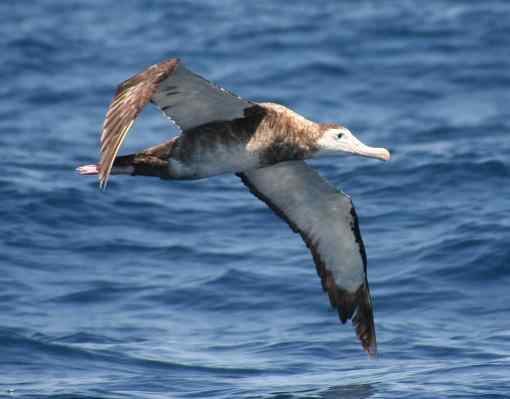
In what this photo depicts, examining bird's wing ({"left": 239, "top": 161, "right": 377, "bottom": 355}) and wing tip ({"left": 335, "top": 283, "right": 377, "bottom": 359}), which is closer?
bird's wing ({"left": 239, "top": 161, "right": 377, "bottom": 355})

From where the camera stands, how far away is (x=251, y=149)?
486 inches

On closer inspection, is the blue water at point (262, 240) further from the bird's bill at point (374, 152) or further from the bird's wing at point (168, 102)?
the bird's wing at point (168, 102)

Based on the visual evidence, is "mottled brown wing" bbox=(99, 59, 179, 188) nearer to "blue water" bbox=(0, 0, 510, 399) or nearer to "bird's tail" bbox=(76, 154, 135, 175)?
"bird's tail" bbox=(76, 154, 135, 175)

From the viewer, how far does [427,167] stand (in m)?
19.4

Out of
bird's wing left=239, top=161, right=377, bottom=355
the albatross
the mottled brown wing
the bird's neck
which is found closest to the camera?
the mottled brown wing

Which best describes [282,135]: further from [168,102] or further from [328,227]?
[328,227]

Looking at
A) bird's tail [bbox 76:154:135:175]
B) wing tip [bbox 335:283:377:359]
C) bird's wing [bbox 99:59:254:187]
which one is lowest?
wing tip [bbox 335:283:377:359]

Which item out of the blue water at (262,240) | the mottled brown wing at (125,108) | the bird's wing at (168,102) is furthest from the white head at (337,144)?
the blue water at (262,240)

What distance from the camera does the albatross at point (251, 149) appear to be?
1188 cm

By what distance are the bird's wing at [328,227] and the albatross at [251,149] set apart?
0.01 m

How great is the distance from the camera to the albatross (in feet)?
39.0

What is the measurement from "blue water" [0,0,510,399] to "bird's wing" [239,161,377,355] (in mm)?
479

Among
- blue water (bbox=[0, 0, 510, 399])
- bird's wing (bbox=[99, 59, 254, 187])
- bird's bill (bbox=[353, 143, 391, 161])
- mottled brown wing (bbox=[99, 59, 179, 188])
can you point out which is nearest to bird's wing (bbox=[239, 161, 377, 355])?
blue water (bbox=[0, 0, 510, 399])

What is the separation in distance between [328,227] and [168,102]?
239 centimetres
